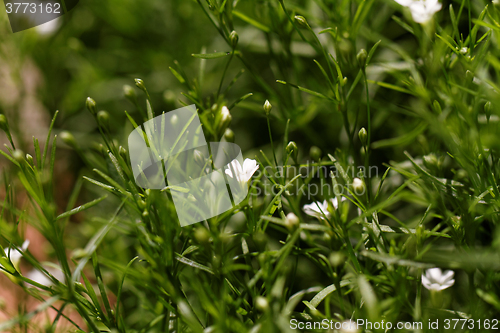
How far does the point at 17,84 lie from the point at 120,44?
22 centimetres

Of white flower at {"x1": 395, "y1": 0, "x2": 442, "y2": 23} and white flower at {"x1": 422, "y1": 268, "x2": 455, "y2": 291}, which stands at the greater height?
white flower at {"x1": 395, "y1": 0, "x2": 442, "y2": 23}

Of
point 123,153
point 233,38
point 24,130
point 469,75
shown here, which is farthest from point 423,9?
point 24,130

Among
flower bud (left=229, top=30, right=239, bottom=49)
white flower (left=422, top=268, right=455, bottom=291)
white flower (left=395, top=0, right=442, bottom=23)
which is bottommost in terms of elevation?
white flower (left=422, top=268, right=455, bottom=291)

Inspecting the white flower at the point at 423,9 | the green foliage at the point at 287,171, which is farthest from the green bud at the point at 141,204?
the white flower at the point at 423,9

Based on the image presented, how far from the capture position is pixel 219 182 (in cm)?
37

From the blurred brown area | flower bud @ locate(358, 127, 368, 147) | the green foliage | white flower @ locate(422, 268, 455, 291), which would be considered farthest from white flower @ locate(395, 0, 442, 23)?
the blurred brown area

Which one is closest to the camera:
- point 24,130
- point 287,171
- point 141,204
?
point 141,204

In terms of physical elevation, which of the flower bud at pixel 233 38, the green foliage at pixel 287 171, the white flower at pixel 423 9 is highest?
the white flower at pixel 423 9

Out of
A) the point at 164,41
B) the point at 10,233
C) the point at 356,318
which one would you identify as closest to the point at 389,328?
the point at 356,318

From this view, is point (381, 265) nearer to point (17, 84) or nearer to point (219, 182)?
point (219, 182)

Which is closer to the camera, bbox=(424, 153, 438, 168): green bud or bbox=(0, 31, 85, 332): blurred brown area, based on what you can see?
bbox=(424, 153, 438, 168): green bud

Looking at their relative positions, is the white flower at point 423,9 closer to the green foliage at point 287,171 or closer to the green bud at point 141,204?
the green foliage at point 287,171

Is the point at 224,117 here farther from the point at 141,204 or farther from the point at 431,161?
the point at 431,161

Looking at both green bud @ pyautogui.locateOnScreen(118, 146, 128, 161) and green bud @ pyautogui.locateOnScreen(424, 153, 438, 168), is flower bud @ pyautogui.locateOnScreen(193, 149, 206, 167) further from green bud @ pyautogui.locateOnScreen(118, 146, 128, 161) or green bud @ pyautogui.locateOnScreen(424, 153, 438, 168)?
green bud @ pyautogui.locateOnScreen(424, 153, 438, 168)
